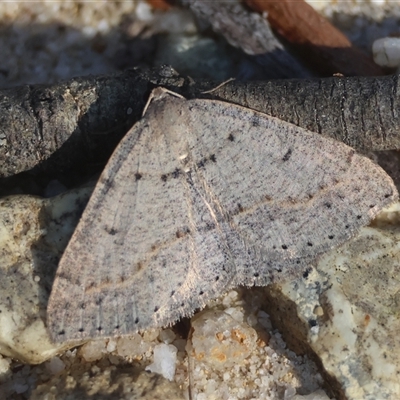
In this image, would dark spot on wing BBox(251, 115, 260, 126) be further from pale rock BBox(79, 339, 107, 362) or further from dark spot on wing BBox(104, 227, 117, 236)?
pale rock BBox(79, 339, 107, 362)

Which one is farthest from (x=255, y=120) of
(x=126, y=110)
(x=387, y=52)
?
(x=387, y=52)

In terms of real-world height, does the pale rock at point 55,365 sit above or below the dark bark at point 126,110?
below

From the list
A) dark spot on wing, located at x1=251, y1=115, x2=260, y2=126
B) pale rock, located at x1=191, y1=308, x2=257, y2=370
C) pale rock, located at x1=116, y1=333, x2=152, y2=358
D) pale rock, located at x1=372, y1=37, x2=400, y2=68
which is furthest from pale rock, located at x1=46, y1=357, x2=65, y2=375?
pale rock, located at x1=372, y1=37, x2=400, y2=68

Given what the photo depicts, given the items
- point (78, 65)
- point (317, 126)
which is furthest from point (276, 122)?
point (78, 65)

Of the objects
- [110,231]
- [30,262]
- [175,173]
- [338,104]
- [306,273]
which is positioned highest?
[338,104]

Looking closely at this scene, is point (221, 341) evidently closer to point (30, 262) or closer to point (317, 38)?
point (30, 262)

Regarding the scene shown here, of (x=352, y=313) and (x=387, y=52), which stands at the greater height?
(x=387, y=52)

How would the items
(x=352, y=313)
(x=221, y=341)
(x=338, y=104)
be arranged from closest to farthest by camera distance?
(x=352, y=313), (x=221, y=341), (x=338, y=104)

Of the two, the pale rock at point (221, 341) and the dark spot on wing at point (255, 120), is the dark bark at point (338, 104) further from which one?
the pale rock at point (221, 341)

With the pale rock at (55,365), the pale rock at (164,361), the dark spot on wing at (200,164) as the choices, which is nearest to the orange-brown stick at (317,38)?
the dark spot on wing at (200,164)
